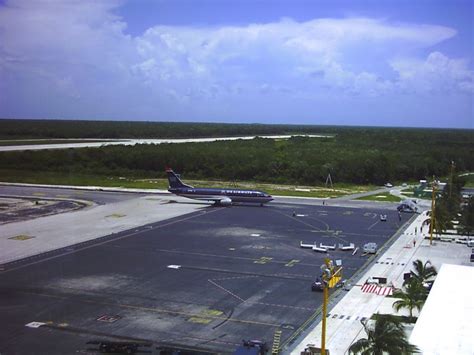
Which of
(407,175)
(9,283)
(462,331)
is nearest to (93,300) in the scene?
(9,283)

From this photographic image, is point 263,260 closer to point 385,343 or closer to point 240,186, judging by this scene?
point 385,343

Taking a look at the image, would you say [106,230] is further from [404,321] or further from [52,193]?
[404,321]

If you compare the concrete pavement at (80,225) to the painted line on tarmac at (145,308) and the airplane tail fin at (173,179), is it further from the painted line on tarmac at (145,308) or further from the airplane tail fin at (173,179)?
the painted line on tarmac at (145,308)

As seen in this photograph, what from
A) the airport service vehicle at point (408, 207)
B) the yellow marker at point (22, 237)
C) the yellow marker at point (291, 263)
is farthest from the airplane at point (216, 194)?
the yellow marker at point (291, 263)

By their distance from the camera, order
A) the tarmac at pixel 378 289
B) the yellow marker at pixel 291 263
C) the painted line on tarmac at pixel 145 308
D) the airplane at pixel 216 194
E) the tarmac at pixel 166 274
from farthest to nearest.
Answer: the airplane at pixel 216 194 → the yellow marker at pixel 291 263 → the painted line on tarmac at pixel 145 308 → the tarmac at pixel 166 274 → the tarmac at pixel 378 289

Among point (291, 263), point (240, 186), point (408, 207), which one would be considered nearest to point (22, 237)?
point (291, 263)

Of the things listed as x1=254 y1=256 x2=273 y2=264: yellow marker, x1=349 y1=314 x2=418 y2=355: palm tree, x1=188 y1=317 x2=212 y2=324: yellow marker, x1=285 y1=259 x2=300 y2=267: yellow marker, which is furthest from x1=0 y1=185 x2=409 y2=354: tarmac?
x1=349 y1=314 x2=418 y2=355: palm tree

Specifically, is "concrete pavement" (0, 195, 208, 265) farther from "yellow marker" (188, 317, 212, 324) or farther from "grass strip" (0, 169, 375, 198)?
"yellow marker" (188, 317, 212, 324)
